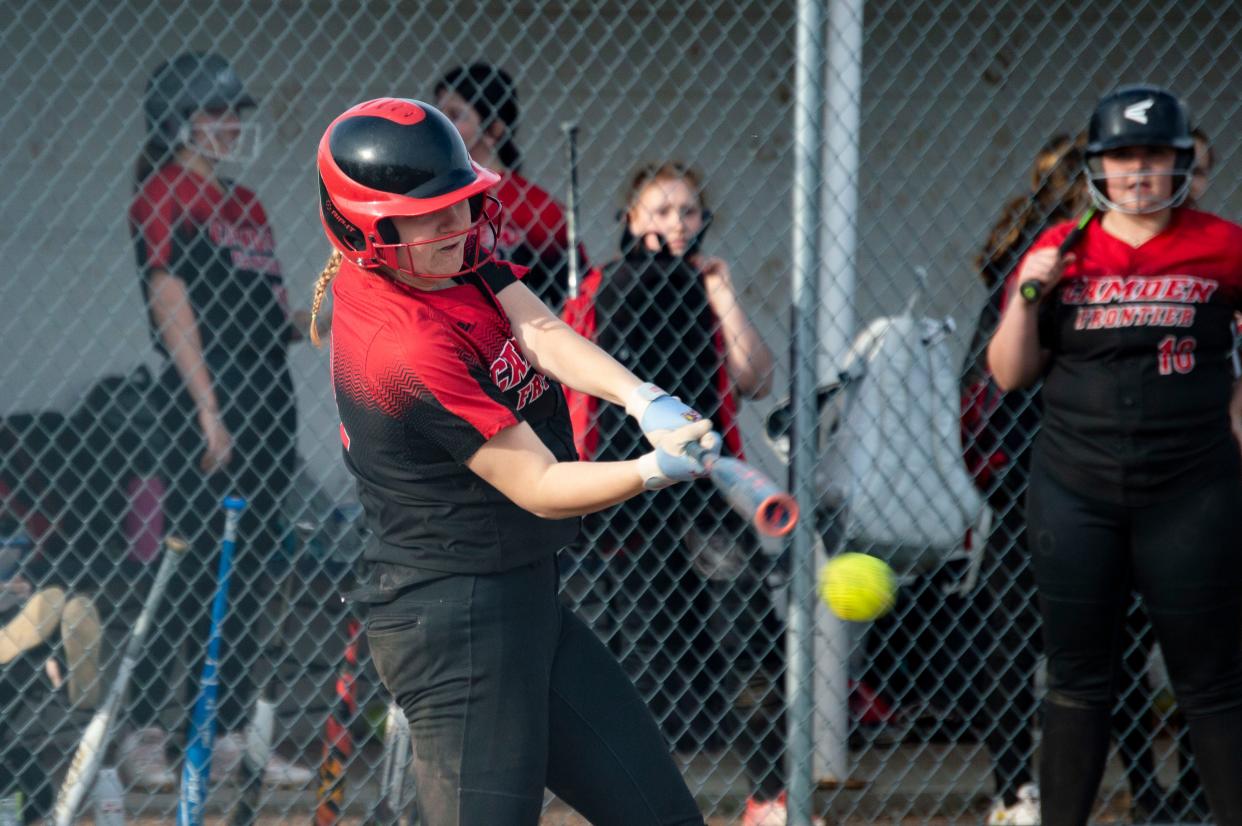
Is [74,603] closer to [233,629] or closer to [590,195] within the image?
[233,629]

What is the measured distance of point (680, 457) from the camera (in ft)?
6.22

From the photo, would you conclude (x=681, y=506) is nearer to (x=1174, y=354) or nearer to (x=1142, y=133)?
(x=1174, y=354)

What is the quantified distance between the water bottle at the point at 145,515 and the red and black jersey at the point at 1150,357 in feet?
8.39

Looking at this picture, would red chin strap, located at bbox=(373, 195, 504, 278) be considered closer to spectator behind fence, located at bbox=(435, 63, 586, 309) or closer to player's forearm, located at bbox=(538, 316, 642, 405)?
player's forearm, located at bbox=(538, 316, 642, 405)

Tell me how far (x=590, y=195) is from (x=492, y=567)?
3.45 meters

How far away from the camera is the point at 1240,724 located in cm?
311

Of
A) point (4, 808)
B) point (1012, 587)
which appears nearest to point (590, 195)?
point (1012, 587)

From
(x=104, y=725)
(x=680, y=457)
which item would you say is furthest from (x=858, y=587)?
(x=104, y=725)

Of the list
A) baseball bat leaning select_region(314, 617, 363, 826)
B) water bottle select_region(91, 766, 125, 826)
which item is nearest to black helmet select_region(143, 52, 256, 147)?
baseball bat leaning select_region(314, 617, 363, 826)

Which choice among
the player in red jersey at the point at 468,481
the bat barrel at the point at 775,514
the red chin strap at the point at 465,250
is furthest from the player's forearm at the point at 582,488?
the red chin strap at the point at 465,250

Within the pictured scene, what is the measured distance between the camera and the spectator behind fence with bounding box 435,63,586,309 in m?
3.96

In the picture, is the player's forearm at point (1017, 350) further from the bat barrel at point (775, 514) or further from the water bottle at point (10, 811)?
the water bottle at point (10, 811)

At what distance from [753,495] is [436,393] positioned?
54cm

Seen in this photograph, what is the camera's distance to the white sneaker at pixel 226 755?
12.8 feet
